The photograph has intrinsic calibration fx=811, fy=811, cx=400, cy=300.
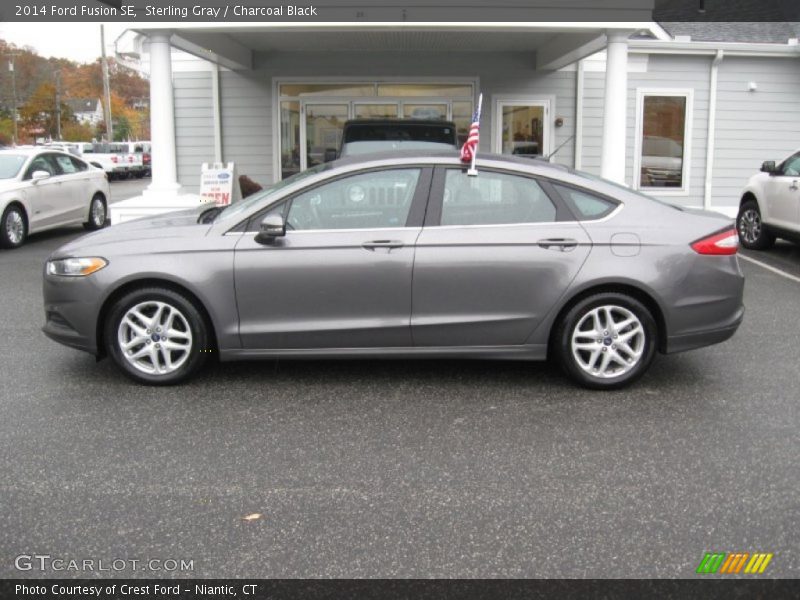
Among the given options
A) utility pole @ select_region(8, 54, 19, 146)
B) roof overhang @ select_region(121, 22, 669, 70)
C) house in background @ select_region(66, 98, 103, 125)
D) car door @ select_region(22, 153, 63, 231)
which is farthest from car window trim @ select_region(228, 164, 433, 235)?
house in background @ select_region(66, 98, 103, 125)

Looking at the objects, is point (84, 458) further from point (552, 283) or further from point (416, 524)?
point (552, 283)

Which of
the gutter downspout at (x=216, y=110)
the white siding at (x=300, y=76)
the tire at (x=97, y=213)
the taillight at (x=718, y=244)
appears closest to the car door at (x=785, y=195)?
the white siding at (x=300, y=76)

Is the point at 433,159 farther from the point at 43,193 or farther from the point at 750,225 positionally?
the point at 43,193

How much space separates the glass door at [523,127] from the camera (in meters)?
14.9

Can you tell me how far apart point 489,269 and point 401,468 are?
1.65 meters

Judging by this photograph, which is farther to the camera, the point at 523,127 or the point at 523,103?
the point at 523,127

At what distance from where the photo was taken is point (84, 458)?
4.29 meters

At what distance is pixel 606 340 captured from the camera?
17.6 ft

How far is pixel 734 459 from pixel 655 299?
4.32 feet

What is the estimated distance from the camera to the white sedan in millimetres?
12188

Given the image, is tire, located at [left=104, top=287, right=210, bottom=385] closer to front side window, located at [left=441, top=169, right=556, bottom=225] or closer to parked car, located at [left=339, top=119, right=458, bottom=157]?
front side window, located at [left=441, top=169, right=556, bottom=225]

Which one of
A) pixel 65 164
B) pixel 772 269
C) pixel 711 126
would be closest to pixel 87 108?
pixel 65 164

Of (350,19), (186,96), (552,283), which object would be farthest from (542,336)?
(186,96)

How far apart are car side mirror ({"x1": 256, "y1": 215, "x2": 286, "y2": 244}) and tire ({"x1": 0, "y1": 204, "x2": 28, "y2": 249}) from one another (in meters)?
8.28
